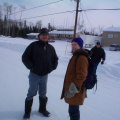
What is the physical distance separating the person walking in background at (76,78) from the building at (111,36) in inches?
1341

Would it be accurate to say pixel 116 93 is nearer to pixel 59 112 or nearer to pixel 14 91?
pixel 59 112

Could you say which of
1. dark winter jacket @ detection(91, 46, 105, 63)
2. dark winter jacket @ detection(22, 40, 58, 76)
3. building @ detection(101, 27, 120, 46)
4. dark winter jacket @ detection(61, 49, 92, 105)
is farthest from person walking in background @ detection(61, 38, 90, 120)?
building @ detection(101, 27, 120, 46)

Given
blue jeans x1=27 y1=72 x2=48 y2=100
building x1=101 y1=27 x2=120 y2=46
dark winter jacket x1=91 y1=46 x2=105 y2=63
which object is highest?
building x1=101 y1=27 x2=120 y2=46

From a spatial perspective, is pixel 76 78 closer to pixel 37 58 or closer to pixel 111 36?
pixel 37 58

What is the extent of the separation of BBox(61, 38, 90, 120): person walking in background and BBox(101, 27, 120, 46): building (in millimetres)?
34061

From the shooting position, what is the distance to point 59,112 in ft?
10.3

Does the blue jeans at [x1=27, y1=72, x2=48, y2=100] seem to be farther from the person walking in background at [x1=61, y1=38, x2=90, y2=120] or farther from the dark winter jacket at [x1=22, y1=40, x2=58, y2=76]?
the person walking in background at [x1=61, y1=38, x2=90, y2=120]

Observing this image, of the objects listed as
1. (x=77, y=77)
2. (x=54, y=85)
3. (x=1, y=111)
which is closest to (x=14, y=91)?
(x=1, y=111)

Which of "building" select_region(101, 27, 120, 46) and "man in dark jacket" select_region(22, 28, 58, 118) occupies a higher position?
"building" select_region(101, 27, 120, 46)

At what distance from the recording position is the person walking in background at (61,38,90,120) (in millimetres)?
2025

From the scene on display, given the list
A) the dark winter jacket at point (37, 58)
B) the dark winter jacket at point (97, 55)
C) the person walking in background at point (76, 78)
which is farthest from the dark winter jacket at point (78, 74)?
the dark winter jacket at point (97, 55)

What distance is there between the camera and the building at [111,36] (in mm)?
33497

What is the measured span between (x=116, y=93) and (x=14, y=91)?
323 centimetres

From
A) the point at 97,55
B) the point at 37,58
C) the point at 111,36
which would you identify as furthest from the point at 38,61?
the point at 111,36
